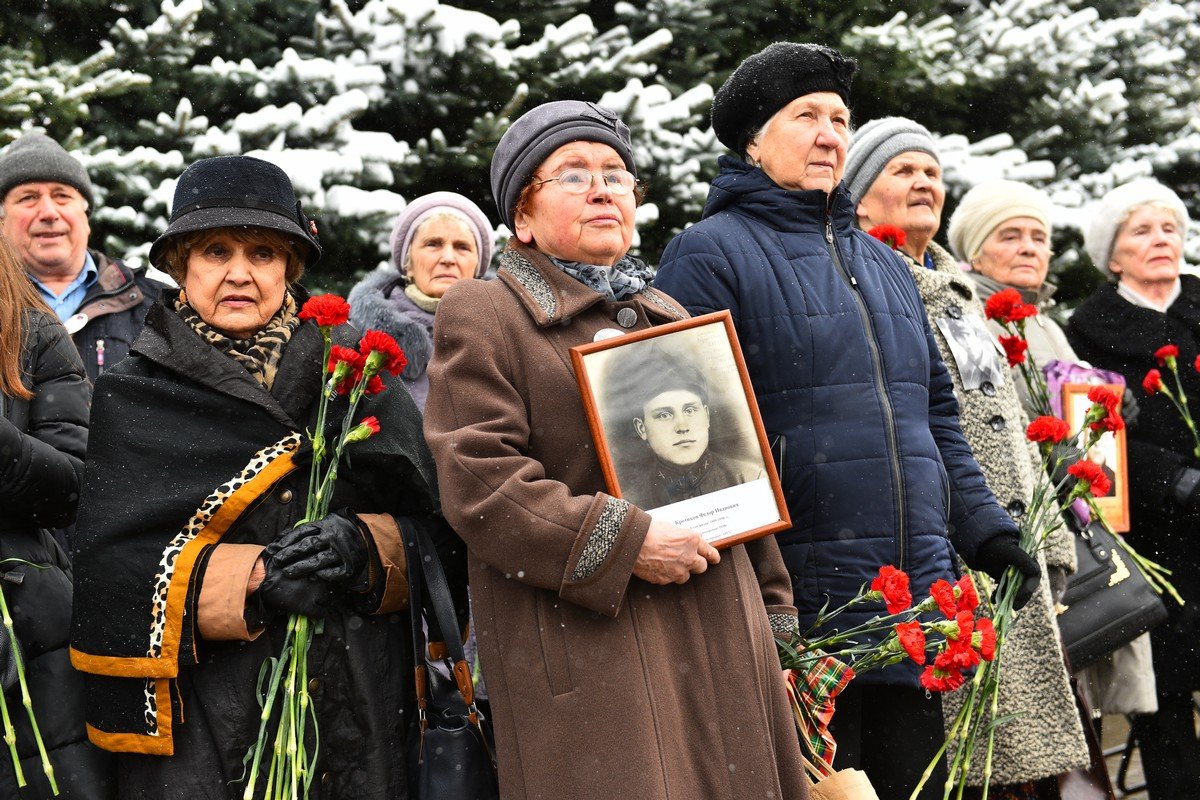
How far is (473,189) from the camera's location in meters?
7.67

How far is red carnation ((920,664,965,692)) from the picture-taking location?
2.90 meters

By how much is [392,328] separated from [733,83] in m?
2.19

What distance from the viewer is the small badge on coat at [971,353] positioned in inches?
165

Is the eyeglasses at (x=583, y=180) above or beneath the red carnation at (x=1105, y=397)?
above

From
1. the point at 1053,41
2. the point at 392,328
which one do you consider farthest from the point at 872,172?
the point at 1053,41

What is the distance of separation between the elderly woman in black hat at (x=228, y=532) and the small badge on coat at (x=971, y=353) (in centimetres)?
188

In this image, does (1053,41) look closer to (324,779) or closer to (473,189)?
(473,189)

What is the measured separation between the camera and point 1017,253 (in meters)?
5.29

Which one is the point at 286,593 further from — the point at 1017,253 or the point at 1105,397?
the point at 1017,253

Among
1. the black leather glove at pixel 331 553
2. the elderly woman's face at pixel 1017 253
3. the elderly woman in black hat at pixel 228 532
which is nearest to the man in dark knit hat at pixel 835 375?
the elderly woman in black hat at pixel 228 532

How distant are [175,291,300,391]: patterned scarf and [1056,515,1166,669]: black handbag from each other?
116 inches

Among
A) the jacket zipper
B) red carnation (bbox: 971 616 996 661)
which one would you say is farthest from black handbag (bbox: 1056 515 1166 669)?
red carnation (bbox: 971 616 996 661)

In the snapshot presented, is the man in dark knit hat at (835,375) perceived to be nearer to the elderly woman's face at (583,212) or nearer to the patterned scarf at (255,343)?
the elderly woman's face at (583,212)

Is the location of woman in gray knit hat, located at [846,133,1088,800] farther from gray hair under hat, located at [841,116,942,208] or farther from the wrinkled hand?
the wrinkled hand
